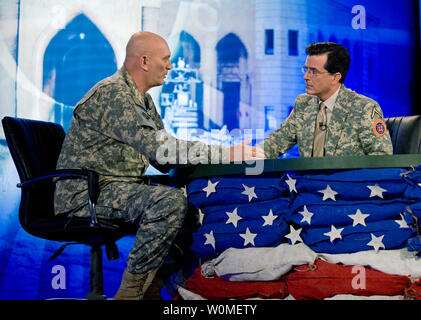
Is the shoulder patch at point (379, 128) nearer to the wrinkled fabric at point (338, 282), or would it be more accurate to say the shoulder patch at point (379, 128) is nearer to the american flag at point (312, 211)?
the american flag at point (312, 211)

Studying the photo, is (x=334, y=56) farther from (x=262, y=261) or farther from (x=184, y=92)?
(x=184, y=92)

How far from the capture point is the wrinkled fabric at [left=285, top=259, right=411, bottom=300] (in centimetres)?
187

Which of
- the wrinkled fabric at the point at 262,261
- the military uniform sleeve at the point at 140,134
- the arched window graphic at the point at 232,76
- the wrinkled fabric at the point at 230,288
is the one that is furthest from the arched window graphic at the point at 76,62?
the wrinkled fabric at the point at 262,261

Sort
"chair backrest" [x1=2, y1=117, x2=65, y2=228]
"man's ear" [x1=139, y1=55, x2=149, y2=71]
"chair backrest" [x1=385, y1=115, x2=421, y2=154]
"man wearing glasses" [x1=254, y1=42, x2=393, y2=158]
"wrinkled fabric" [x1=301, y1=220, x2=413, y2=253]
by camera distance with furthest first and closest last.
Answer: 1. "chair backrest" [x1=385, y1=115, x2=421, y2=154]
2. "man wearing glasses" [x1=254, y1=42, x2=393, y2=158]
3. "man's ear" [x1=139, y1=55, x2=149, y2=71]
4. "chair backrest" [x1=2, y1=117, x2=65, y2=228]
5. "wrinkled fabric" [x1=301, y1=220, x2=413, y2=253]

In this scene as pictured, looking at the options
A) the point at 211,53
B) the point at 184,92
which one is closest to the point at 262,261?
the point at 184,92

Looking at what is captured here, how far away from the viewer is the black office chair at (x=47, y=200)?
224 cm

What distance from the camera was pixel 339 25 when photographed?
4930 mm

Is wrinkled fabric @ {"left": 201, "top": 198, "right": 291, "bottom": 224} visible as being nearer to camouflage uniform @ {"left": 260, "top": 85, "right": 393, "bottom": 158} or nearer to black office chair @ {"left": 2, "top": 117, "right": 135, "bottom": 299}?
black office chair @ {"left": 2, "top": 117, "right": 135, "bottom": 299}

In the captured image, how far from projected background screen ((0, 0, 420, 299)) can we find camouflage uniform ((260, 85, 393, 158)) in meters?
1.76

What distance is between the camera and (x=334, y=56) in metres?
3.06

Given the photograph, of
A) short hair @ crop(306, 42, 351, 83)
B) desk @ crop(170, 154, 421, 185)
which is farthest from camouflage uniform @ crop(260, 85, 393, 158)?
desk @ crop(170, 154, 421, 185)

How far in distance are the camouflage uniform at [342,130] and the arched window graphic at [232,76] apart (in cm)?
180
